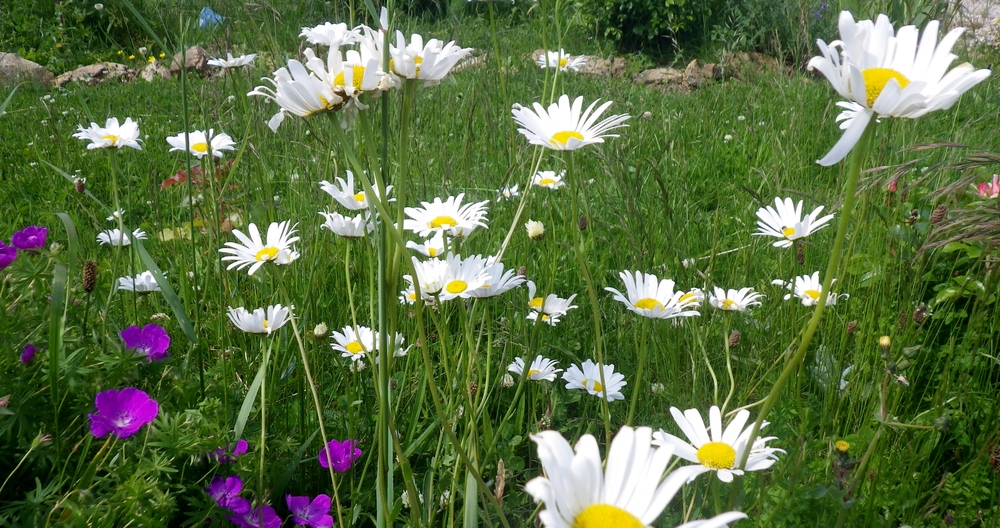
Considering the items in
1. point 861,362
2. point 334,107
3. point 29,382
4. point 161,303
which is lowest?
point 161,303

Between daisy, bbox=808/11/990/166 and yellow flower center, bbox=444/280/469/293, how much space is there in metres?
0.55

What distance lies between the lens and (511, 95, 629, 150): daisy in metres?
0.87

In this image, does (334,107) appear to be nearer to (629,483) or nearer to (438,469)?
(629,483)

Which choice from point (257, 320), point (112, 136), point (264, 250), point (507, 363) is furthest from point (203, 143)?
point (507, 363)

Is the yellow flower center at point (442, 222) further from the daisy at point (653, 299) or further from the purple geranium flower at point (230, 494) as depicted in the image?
the purple geranium flower at point (230, 494)

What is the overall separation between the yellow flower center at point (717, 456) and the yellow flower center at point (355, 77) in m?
0.53

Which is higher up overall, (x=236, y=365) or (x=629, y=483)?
(x=629, y=483)

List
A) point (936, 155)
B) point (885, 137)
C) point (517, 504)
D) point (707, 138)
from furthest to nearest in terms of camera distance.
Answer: point (707, 138), point (936, 155), point (885, 137), point (517, 504)

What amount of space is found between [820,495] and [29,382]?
107 centimetres

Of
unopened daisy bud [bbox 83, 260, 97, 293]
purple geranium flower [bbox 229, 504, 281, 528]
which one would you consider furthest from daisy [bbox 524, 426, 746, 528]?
unopened daisy bud [bbox 83, 260, 97, 293]

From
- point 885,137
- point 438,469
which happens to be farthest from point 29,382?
point 885,137

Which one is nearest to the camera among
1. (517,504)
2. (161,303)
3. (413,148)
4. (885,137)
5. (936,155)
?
(517,504)

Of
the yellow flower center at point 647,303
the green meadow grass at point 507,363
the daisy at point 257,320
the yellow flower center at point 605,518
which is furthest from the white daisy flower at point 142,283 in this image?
the yellow flower center at point 605,518

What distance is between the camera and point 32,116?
338 centimetres
